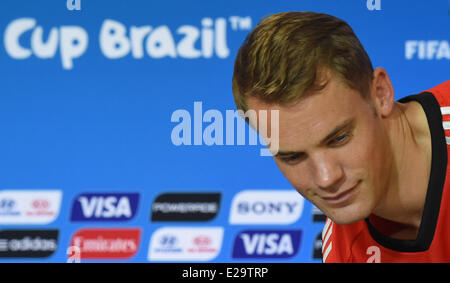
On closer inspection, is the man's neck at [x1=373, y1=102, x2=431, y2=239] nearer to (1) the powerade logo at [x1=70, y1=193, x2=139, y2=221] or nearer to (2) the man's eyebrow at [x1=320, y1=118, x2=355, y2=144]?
(2) the man's eyebrow at [x1=320, y1=118, x2=355, y2=144]

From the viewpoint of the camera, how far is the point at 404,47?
227cm

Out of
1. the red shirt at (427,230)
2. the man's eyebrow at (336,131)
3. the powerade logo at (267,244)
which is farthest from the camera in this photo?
the powerade logo at (267,244)

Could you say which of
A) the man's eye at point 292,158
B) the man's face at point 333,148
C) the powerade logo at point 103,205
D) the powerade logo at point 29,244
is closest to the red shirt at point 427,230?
the man's face at point 333,148

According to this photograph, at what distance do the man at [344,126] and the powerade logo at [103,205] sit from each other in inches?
55.0

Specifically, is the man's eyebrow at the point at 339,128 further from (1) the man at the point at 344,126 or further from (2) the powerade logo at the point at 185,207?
(2) the powerade logo at the point at 185,207

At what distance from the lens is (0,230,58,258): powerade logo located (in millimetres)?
2359

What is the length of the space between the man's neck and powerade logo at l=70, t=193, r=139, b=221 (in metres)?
1.41

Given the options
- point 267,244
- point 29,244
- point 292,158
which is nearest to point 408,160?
point 292,158

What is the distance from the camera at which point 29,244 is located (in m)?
2.37

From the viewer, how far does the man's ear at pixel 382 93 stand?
1000 millimetres

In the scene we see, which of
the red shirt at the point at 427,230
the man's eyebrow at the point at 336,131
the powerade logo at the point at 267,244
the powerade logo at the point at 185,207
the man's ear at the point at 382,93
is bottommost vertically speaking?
the powerade logo at the point at 267,244

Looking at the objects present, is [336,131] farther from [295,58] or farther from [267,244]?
[267,244]

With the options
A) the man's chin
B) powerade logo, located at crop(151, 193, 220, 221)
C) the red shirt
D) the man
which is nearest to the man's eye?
the man

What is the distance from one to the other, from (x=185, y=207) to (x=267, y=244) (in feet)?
1.15
